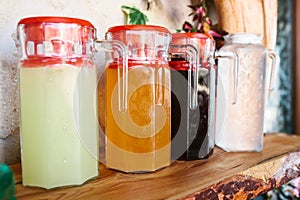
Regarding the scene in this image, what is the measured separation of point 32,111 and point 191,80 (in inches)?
10.2

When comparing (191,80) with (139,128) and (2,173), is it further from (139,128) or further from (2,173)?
(2,173)

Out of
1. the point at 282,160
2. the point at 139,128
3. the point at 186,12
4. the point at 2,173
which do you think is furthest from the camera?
the point at 186,12

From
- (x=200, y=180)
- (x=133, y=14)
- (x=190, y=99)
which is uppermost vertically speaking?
(x=133, y=14)

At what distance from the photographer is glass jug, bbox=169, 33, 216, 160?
1.77ft

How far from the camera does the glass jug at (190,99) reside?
54cm

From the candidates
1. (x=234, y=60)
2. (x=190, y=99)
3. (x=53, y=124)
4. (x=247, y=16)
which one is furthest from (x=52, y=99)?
(x=247, y=16)

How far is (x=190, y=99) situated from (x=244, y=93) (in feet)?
0.48

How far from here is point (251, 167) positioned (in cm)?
52

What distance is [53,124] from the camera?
0.41m

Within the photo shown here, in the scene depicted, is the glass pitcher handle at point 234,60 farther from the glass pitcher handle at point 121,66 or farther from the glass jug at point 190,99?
the glass pitcher handle at point 121,66

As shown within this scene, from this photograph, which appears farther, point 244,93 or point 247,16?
point 247,16

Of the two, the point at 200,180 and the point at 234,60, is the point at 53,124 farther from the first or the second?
the point at 234,60

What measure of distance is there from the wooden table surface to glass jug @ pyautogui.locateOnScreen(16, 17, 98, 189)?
0.03 metres

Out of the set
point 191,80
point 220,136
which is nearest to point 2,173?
point 191,80
